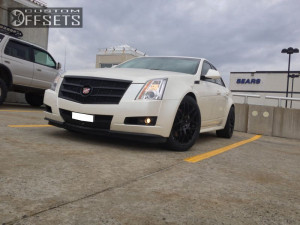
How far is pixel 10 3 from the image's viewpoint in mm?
12680

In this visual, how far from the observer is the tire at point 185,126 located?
373 centimetres

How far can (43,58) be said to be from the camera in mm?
9125

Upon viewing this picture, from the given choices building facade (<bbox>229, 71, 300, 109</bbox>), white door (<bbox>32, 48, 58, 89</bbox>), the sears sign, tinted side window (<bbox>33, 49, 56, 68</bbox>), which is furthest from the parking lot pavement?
the sears sign

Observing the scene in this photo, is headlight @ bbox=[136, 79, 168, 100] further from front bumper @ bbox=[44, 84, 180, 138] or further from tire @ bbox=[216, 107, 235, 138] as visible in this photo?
tire @ bbox=[216, 107, 235, 138]

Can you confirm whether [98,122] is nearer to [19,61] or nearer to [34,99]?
[19,61]

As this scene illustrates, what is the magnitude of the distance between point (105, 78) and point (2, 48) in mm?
5276

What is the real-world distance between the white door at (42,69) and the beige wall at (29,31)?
4.79m

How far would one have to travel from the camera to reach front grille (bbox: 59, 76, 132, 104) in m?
3.49

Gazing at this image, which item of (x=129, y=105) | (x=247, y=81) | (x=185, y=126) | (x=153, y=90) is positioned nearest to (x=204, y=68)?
(x=185, y=126)

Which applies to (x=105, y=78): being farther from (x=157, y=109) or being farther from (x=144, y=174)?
(x=144, y=174)

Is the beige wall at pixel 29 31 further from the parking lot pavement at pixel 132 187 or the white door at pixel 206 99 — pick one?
the parking lot pavement at pixel 132 187

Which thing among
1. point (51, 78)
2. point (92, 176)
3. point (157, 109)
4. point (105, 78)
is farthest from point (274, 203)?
point (51, 78)

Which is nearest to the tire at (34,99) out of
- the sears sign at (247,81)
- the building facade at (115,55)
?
the sears sign at (247,81)

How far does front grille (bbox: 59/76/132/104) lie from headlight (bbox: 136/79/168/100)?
0.68 feet
